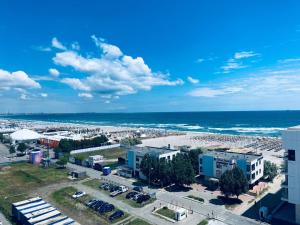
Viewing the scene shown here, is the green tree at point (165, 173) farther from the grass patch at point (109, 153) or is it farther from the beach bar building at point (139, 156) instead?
the grass patch at point (109, 153)

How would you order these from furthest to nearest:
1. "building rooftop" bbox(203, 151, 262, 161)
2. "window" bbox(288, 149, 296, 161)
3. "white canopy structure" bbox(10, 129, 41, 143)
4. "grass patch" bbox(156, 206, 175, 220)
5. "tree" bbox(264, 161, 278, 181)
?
1. "white canopy structure" bbox(10, 129, 41, 143)
2. "tree" bbox(264, 161, 278, 181)
3. "building rooftop" bbox(203, 151, 262, 161)
4. "grass patch" bbox(156, 206, 175, 220)
5. "window" bbox(288, 149, 296, 161)

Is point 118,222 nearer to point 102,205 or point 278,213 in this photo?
point 102,205

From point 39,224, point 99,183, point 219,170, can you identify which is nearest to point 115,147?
point 99,183

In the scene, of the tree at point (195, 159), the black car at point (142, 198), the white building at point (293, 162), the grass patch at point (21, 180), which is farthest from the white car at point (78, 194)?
the white building at point (293, 162)

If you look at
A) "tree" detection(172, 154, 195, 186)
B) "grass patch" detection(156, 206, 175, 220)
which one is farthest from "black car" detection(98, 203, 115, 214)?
"tree" detection(172, 154, 195, 186)

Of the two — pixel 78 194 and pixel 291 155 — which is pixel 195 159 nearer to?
pixel 78 194

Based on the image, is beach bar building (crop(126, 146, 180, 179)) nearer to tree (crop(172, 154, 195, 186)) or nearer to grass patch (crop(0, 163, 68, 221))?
Answer: tree (crop(172, 154, 195, 186))

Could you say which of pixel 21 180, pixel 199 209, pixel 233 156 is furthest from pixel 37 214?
pixel 233 156
